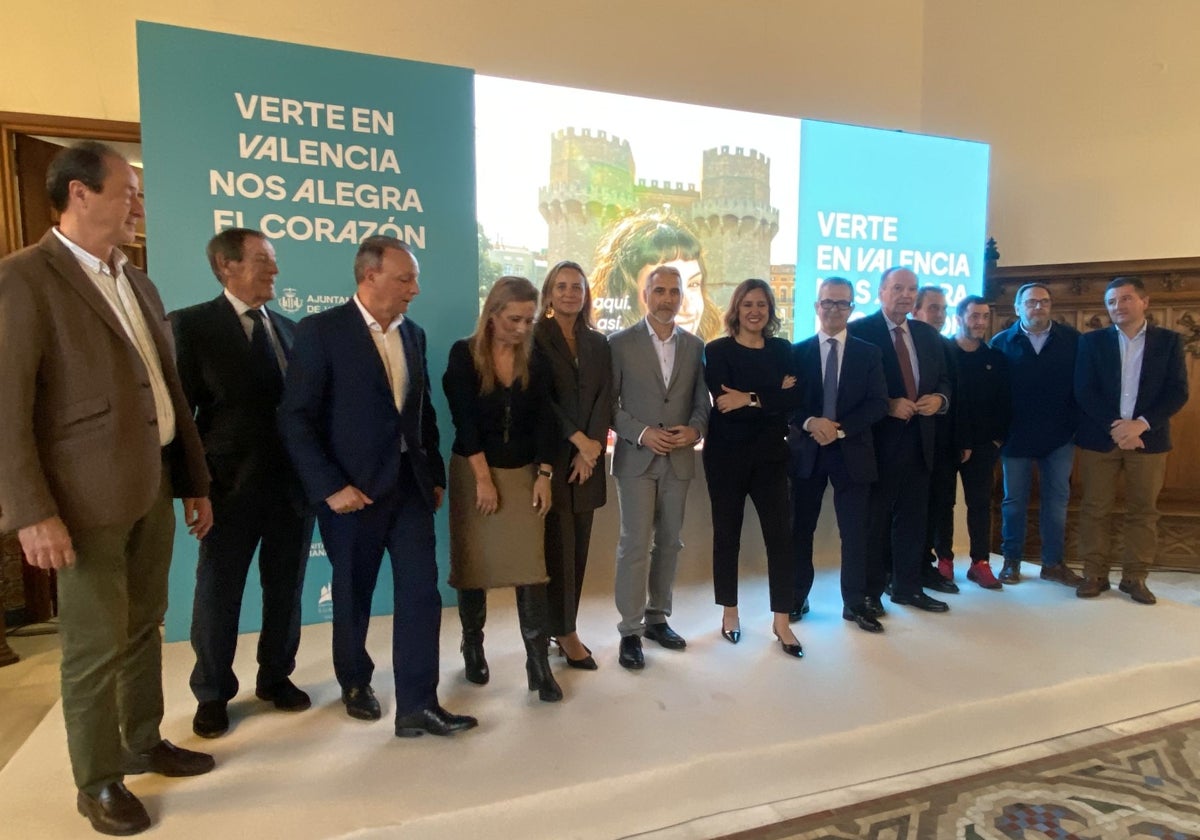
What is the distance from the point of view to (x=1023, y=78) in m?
5.19

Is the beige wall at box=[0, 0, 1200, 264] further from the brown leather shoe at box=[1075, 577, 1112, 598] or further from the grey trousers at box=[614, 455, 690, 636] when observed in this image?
the brown leather shoe at box=[1075, 577, 1112, 598]

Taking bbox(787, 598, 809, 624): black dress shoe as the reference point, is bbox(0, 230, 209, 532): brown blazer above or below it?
above

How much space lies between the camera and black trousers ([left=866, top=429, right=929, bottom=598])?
3299 millimetres

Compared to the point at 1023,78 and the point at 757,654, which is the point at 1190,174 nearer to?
the point at 1023,78

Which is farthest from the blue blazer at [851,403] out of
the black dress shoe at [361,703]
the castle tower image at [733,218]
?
the black dress shoe at [361,703]

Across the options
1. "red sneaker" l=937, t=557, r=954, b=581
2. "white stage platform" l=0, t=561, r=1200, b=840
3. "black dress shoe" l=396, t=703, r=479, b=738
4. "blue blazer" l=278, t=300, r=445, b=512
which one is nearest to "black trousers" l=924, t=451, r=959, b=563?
"red sneaker" l=937, t=557, r=954, b=581

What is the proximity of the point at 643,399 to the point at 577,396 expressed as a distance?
31cm

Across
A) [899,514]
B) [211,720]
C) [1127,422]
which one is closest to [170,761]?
[211,720]

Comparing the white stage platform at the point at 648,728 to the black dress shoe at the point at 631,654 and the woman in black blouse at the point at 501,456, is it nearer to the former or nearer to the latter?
the black dress shoe at the point at 631,654

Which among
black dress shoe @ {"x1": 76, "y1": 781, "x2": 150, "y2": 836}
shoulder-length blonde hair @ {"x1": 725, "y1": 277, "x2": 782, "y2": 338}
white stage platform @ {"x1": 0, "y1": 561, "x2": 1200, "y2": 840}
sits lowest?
white stage platform @ {"x1": 0, "y1": 561, "x2": 1200, "y2": 840}

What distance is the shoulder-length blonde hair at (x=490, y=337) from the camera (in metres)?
2.30

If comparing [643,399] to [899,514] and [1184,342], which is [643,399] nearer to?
[899,514]

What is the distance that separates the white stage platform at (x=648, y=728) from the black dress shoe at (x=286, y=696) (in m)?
0.04

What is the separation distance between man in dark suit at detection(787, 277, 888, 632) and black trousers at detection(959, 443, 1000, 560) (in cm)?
96
